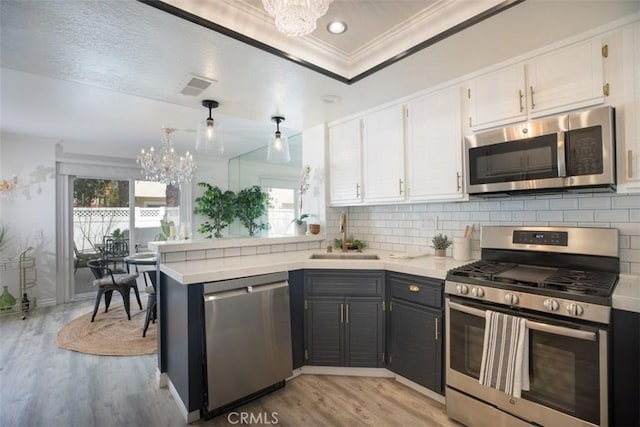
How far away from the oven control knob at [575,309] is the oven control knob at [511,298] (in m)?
0.23

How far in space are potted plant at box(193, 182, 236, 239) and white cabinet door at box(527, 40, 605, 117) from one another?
5026 mm

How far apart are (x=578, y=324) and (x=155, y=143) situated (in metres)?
5.57

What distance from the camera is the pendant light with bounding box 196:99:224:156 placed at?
2703 millimetres

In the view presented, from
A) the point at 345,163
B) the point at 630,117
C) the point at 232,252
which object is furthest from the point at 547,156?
the point at 232,252

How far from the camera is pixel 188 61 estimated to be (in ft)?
6.64

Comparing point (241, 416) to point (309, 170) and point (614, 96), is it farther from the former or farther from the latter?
point (614, 96)

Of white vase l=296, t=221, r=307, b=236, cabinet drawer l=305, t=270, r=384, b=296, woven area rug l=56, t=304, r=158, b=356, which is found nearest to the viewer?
cabinet drawer l=305, t=270, r=384, b=296

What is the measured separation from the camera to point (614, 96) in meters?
1.69

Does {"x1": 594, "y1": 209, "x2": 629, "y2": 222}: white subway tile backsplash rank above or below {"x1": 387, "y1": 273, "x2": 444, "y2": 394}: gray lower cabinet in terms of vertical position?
above

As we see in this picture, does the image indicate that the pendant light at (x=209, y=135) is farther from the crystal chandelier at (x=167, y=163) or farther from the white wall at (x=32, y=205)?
the white wall at (x=32, y=205)

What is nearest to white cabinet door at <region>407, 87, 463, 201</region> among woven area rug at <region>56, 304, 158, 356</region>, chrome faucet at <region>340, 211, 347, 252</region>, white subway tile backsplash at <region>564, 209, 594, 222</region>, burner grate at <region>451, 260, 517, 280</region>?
burner grate at <region>451, 260, 517, 280</region>

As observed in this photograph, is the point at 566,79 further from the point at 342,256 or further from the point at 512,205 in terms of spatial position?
the point at 342,256

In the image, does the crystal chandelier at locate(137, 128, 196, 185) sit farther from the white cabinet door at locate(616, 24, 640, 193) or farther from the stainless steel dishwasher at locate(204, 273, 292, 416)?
the white cabinet door at locate(616, 24, 640, 193)

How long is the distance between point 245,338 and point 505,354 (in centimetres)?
161
